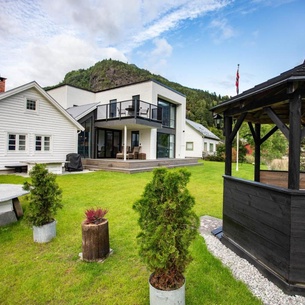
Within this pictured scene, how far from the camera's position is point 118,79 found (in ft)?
152

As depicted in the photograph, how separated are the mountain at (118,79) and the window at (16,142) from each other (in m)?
34.3

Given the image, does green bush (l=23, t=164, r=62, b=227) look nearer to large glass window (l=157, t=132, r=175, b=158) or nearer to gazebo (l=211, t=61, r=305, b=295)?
gazebo (l=211, t=61, r=305, b=295)

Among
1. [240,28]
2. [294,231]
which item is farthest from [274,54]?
[294,231]

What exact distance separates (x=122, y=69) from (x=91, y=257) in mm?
48896

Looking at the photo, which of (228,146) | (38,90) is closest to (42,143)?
(38,90)

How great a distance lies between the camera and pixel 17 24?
38.4 feet

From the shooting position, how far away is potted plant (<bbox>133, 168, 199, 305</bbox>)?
1.94 meters

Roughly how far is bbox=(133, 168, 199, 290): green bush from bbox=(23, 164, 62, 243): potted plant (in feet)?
8.03

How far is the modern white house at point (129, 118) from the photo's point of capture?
16281 mm

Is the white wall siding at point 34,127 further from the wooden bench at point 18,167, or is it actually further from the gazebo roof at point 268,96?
the gazebo roof at point 268,96

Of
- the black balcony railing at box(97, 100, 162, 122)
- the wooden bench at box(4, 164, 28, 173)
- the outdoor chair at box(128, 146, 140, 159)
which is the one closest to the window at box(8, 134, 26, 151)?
the wooden bench at box(4, 164, 28, 173)

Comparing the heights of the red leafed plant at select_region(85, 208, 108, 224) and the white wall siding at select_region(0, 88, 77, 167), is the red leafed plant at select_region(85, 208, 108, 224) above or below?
below

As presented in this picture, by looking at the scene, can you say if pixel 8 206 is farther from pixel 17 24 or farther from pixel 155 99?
pixel 155 99

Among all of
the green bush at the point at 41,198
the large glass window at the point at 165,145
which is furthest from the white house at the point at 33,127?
the green bush at the point at 41,198
